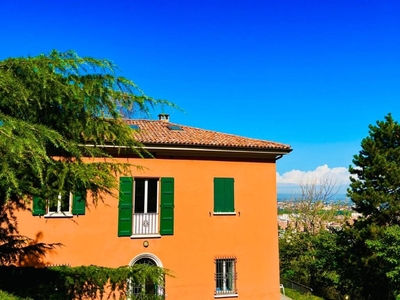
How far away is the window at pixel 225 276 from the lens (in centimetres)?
1230

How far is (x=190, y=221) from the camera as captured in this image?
12.2 meters

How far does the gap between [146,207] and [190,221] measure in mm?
1546

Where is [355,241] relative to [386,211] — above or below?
below

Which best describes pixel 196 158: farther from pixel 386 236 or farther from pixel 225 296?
pixel 386 236

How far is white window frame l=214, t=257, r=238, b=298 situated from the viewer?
40.2 feet

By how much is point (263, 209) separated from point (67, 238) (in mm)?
6609

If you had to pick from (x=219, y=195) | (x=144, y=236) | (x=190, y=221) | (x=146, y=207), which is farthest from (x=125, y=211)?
(x=219, y=195)

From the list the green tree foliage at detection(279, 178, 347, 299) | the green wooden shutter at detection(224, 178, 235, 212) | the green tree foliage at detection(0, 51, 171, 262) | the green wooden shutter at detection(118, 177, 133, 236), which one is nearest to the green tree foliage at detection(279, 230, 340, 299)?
the green tree foliage at detection(279, 178, 347, 299)

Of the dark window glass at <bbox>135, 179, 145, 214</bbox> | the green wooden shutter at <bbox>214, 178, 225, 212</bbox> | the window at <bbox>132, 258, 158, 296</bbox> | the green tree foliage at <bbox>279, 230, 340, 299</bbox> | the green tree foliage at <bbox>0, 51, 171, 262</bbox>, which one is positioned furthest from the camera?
the green tree foliage at <bbox>279, 230, 340, 299</bbox>

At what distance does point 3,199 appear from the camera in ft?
18.0

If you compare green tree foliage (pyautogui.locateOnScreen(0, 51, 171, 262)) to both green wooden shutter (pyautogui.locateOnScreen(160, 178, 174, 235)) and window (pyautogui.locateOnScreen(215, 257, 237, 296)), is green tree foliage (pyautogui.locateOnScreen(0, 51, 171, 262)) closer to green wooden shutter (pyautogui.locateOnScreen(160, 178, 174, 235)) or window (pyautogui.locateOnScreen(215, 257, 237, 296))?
green wooden shutter (pyautogui.locateOnScreen(160, 178, 174, 235))

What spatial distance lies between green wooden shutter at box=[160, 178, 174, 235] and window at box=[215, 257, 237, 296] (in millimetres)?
2056

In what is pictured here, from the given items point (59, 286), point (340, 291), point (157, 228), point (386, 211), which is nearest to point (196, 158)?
point (157, 228)

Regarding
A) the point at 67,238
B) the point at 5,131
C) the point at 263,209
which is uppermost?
the point at 5,131
